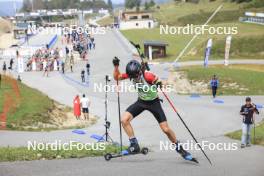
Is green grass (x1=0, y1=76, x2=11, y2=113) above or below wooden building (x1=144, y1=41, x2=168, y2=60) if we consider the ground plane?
below

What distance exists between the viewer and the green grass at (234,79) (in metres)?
42.3

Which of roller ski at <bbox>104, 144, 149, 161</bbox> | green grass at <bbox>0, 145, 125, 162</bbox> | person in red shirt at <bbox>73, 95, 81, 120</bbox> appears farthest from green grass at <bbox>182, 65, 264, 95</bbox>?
roller ski at <bbox>104, 144, 149, 161</bbox>

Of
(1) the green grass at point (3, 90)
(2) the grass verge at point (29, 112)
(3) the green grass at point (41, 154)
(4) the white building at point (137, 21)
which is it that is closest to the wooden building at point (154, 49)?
(1) the green grass at point (3, 90)

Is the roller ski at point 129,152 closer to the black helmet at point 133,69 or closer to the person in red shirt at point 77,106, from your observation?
the black helmet at point 133,69

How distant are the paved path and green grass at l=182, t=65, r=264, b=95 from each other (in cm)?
271

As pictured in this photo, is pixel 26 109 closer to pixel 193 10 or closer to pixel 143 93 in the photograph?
pixel 143 93

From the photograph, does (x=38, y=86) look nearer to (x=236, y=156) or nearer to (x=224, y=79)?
(x=224, y=79)

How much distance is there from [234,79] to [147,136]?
75.8ft

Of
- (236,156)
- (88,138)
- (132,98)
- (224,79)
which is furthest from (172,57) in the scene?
(236,156)

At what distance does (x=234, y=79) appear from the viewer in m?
45.0

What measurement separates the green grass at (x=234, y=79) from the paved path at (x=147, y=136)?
2.71 metres

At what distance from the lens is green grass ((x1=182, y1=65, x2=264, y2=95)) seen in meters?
42.3

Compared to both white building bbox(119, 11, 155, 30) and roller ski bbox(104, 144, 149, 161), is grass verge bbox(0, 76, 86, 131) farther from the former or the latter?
white building bbox(119, 11, 155, 30)

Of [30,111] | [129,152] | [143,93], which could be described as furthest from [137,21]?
[143,93]
